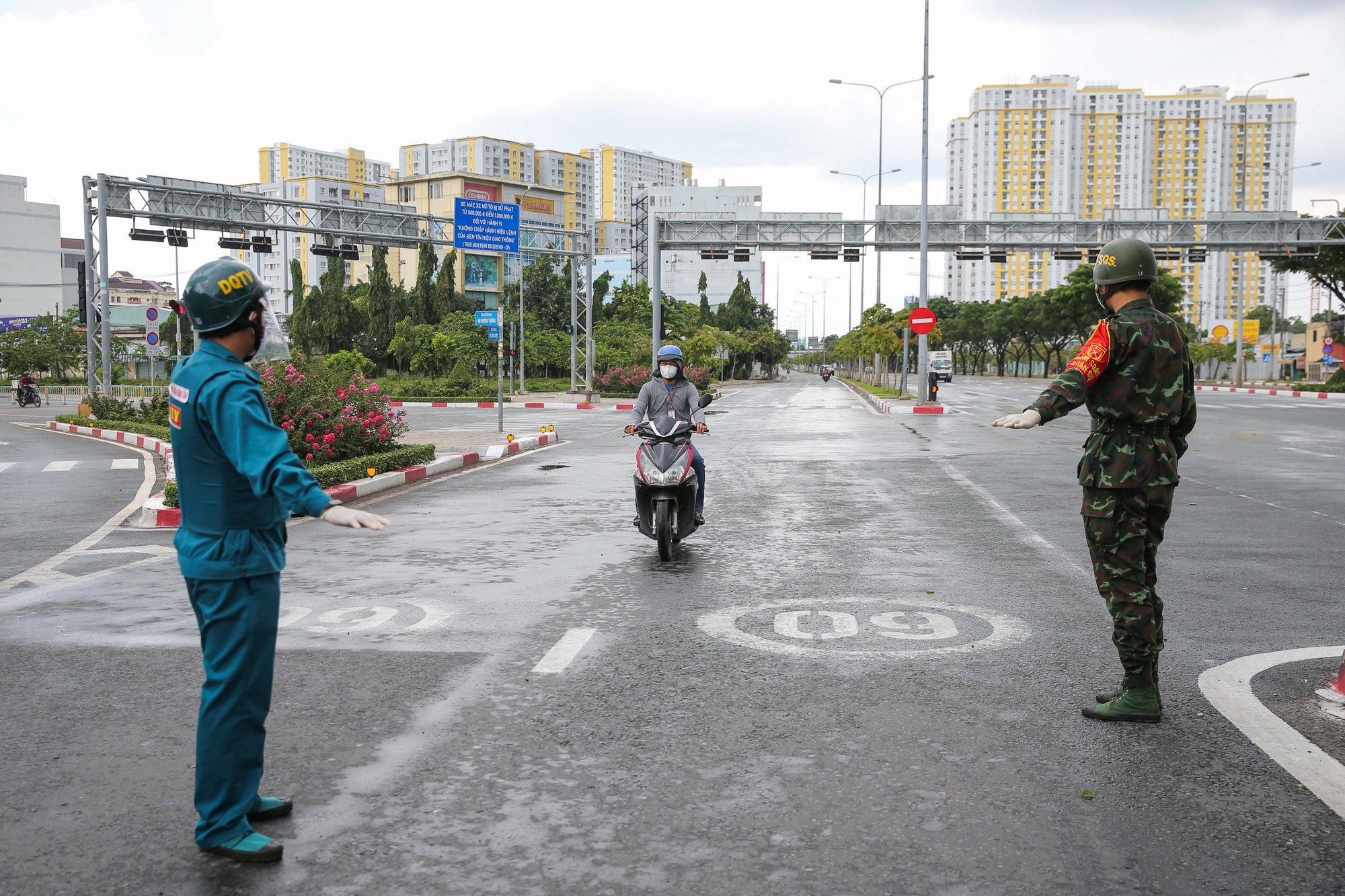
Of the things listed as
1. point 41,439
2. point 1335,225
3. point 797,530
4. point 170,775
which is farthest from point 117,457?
point 1335,225

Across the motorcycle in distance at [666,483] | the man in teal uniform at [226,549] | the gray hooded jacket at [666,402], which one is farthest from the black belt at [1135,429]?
the gray hooded jacket at [666,402]

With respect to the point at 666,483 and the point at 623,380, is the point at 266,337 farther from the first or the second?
the point at 623,380

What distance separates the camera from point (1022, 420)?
4.08 metres

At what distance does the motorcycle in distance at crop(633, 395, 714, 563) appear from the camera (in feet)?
27.9

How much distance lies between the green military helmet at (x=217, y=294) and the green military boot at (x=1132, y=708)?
11.8 ft

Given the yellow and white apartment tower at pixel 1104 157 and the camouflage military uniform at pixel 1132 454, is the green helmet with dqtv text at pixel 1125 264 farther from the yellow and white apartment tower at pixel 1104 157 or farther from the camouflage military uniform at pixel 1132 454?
the yellow and white apartment tower at pixel 1104 157

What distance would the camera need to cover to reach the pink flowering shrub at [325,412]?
A: 47.1 feet

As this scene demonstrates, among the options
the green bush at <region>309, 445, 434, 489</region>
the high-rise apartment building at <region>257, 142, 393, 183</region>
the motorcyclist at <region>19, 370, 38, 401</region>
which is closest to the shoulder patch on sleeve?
the green bush at <region>309, 445, 434, 489</region>

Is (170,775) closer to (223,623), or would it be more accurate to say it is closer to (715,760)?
(223,623)

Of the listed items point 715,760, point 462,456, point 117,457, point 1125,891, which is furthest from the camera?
point 117,457

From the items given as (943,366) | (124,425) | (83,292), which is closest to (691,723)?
(124,425)

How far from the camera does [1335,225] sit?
43.2 metres

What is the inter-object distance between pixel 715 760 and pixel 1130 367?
2260 mm

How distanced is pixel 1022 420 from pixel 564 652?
2.69 meters
